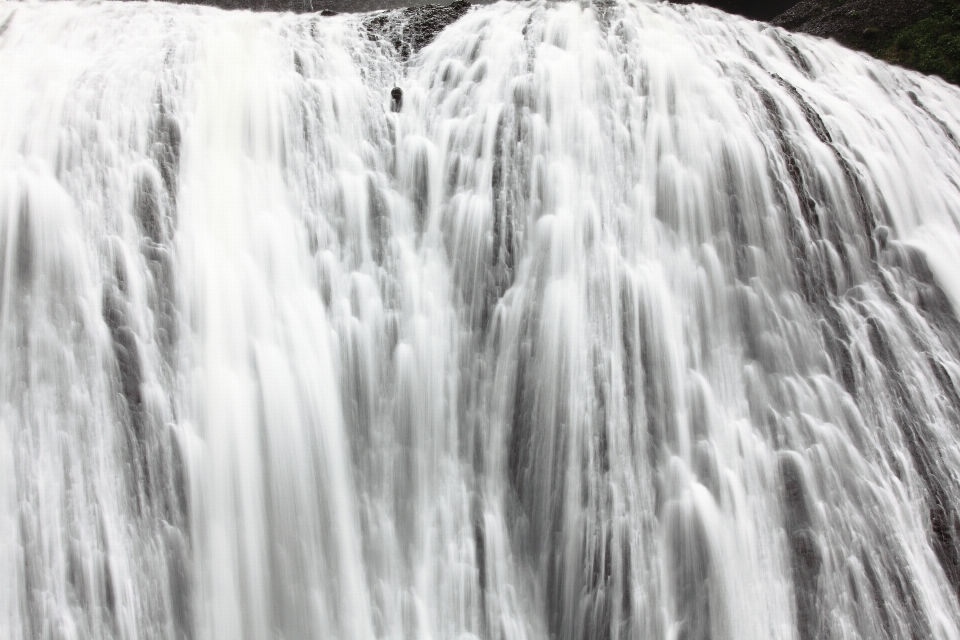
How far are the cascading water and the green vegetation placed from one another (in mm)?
3748

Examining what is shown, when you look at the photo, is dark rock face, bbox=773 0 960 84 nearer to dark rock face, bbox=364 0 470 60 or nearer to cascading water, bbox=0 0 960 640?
cascading water, bbox=0 0 960 640

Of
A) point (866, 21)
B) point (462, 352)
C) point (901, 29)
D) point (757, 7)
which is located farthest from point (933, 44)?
point (462, 352)

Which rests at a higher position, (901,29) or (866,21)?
(866,21)

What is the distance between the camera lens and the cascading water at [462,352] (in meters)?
4.35

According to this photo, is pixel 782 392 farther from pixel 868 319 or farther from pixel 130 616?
pixel 130 616

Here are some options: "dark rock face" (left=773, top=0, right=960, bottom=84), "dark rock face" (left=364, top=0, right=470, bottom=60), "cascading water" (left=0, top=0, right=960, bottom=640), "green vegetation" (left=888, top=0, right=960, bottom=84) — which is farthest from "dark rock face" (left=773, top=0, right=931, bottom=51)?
"dark rock face" (left=364, top=0, right=470, bottom=60)

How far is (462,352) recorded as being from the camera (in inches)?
198

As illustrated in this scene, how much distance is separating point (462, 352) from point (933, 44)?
811 cm

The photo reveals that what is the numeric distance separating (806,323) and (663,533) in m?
1.91

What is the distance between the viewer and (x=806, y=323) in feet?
17.4

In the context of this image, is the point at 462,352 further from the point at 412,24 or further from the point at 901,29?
the point at 901,29

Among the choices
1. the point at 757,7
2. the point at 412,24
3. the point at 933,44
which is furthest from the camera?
the point at 757,7

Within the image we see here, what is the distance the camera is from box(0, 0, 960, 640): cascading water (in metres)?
4.35

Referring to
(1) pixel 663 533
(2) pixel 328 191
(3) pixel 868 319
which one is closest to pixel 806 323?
(3) pixel 868 319
